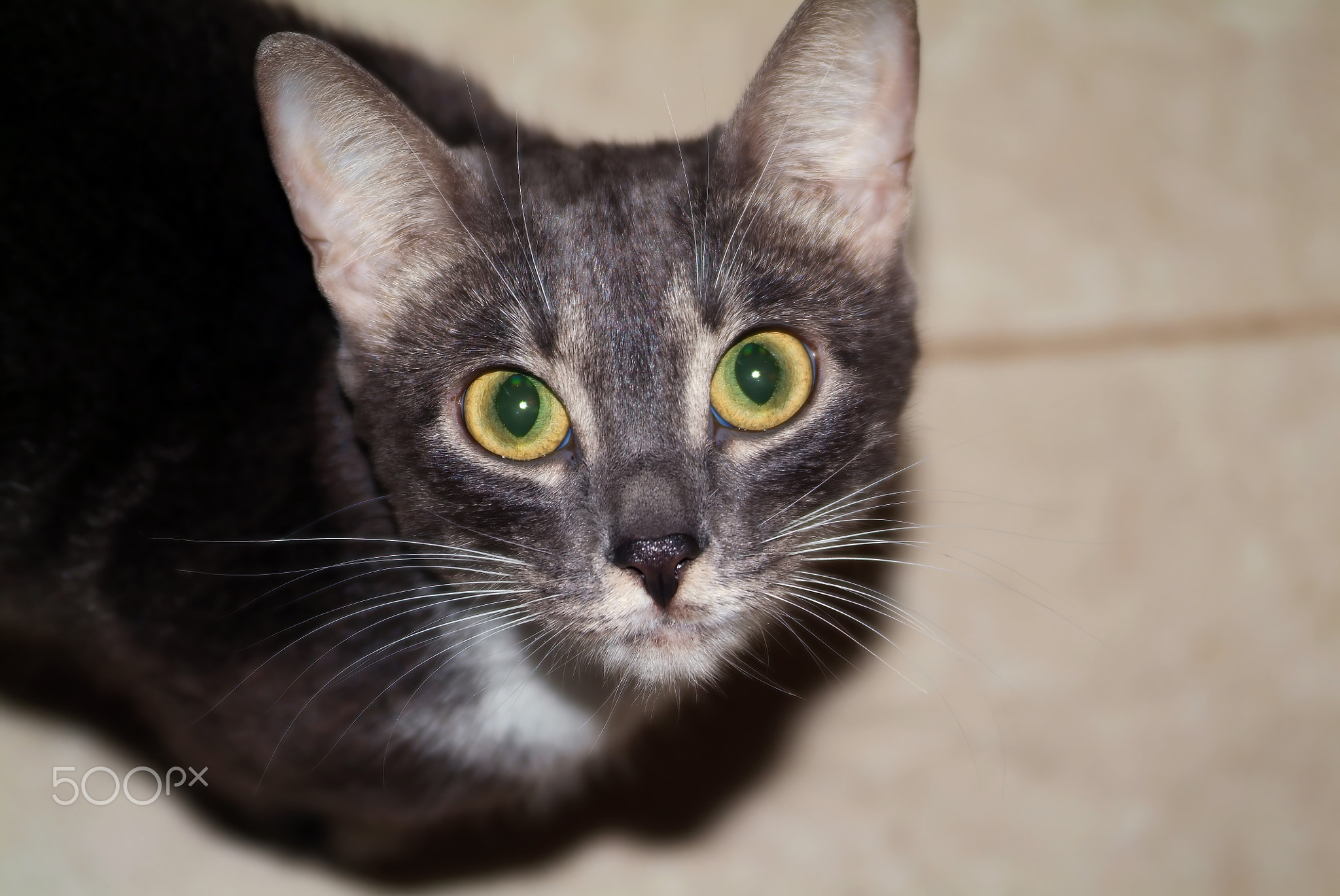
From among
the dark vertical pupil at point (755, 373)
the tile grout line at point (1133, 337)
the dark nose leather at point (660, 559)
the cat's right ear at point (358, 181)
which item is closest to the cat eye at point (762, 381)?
the dark vertical pupil at point (755, 373)

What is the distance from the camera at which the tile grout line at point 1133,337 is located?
2.32 meters

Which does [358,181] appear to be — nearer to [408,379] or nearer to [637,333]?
[408,379]

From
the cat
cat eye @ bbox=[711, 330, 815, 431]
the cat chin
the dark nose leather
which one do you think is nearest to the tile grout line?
the cat

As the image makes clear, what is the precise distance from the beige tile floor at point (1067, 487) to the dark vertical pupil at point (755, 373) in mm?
708

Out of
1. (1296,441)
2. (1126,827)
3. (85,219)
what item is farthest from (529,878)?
(1296,441)

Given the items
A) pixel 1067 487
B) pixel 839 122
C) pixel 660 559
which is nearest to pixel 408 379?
pixel 660 559

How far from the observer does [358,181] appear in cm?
142

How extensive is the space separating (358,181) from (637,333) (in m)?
0.44

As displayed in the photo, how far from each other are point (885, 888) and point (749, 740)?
14.6 inches

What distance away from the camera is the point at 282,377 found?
5.33 feet

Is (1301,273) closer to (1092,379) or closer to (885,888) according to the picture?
(1092,379)

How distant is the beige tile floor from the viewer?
→ 2.06m

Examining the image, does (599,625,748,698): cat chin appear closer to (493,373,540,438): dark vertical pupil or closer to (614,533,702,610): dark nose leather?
(614,533,702,610): dark nose leather

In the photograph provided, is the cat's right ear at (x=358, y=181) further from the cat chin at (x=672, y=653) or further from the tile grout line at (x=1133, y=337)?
the tile grout line at (x=1133, y=337)
